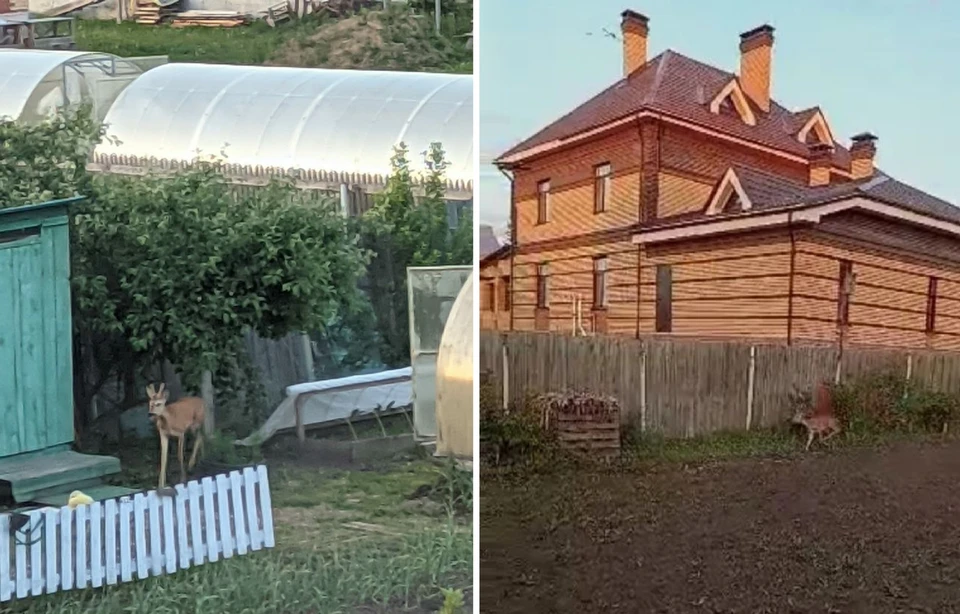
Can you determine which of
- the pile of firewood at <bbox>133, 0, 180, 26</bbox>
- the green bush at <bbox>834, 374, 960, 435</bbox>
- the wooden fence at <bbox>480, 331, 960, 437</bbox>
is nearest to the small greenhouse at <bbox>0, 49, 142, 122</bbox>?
the pile of firewood at <bbox>133, 0, 180, 26</bbox>

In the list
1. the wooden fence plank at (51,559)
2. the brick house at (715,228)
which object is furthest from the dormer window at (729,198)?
the wooden fence plank at (51,559)

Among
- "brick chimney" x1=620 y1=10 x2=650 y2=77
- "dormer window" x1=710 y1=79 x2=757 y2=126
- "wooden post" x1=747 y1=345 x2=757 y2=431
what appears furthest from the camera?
"wooden post" x1=747 y1=345 x2=757 y2=431

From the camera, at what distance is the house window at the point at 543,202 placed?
12.7 ft

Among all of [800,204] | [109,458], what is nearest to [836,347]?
[800,204]

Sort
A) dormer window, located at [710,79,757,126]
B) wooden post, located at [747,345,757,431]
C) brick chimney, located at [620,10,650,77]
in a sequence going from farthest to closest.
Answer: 1. wooden post, located at [747,345,757,431]
2. dormer window, located at [710,79,757,126]
3. brick chimney, located at [620,10,650,77]

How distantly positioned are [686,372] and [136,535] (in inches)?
81.1

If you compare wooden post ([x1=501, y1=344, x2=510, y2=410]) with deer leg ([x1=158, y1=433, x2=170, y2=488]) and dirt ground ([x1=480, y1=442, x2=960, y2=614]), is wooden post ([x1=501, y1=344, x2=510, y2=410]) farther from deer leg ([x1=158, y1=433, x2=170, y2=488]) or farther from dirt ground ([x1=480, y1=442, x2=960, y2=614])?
deer leg ([x1=158, y1=433, x2=170, y2=488])

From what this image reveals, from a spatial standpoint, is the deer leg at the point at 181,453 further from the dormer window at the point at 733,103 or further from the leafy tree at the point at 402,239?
the dormer window at the point at 733,103

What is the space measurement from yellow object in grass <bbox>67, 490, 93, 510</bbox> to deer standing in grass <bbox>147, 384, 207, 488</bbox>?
0.25 meters

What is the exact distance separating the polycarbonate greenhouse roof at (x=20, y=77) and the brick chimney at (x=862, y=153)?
2833 millimetres

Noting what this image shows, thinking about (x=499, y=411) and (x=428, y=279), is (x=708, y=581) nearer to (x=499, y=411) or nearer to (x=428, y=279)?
(x=499, y=411)

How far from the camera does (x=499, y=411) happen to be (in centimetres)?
384

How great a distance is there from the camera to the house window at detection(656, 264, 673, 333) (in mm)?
3883

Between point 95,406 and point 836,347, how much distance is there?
2.69 m
